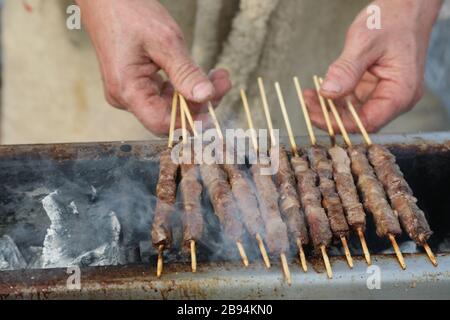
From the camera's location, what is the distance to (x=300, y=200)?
312cm

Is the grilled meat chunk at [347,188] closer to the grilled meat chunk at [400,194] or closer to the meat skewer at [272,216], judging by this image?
the grilled meat chunk at [400,194]

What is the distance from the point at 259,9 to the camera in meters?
4.54

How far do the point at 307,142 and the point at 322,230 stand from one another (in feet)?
2.73

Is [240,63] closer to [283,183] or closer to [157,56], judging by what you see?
[157,56]

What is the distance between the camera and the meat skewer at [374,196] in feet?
9.44

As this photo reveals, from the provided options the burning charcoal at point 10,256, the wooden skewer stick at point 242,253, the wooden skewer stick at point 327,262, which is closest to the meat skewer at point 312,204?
the wooden skewer stick at point 327,262

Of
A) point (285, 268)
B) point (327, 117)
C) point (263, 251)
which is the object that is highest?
point (327, 117)

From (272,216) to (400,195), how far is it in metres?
0.74

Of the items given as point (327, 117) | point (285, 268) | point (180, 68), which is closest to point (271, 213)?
point (285, 268)

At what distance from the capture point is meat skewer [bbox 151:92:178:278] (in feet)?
9.13

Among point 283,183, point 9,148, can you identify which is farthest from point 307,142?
point 9,148

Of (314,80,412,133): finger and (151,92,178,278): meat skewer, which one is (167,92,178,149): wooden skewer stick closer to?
(151,92,178,278): meat skewer

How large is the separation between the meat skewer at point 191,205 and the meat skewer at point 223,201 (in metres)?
0.05

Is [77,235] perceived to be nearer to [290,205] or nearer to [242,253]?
[242,253]
